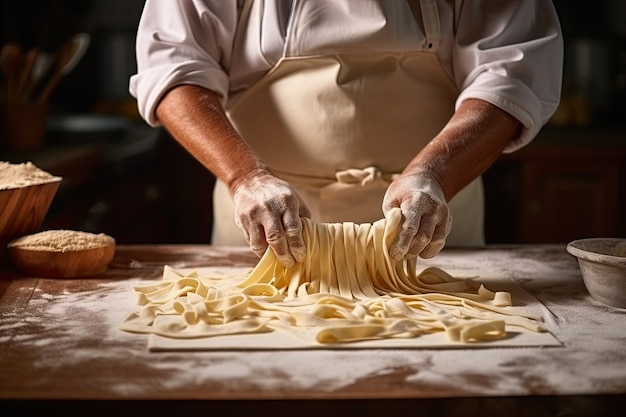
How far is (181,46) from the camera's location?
6.43 ft

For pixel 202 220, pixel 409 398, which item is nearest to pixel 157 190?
pixel 202 220

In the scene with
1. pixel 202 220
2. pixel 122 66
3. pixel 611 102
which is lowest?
pixel 202 220

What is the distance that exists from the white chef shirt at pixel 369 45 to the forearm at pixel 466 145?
28 millimetres

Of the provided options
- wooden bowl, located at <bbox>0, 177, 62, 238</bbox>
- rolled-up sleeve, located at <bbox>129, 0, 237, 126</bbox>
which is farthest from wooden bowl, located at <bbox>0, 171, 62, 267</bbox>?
rolled-up sleeve, located at <bbox>129, 0, 237, 126</bbox>

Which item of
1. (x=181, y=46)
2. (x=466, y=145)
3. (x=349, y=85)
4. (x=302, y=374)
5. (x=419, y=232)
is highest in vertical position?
(x=181, y=46)

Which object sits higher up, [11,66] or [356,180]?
[11,66]

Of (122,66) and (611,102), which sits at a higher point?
(122,66)

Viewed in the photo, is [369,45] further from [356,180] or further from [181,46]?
[181,46]

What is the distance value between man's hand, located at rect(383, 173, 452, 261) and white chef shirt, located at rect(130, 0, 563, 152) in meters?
0.34

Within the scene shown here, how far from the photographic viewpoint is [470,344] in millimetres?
1382

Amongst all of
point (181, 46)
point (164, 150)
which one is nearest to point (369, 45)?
point (181, 46)

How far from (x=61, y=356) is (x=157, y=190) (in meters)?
2.78

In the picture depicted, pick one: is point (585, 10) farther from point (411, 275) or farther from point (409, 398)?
point (409, 398)

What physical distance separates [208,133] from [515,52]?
0.70 metres
